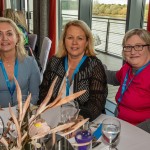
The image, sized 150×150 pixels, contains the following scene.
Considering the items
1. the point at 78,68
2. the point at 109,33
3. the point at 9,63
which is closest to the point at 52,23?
the point at 109,33

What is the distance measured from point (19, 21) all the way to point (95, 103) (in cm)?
285

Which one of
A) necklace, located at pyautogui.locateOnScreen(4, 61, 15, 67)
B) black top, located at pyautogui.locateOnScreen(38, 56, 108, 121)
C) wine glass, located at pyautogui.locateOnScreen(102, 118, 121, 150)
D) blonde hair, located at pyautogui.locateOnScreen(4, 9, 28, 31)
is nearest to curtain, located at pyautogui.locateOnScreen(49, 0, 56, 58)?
blonde hair, located at pyautogui.locateOnScreen(4, 9, 28, 31)

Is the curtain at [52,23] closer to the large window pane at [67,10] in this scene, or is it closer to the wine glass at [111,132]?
the large window pane at [67,10]

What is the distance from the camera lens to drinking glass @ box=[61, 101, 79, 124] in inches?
51.6

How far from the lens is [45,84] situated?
205cm

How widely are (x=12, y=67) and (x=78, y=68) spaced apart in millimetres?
614

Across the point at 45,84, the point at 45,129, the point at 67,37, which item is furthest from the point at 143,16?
the point at 45,129

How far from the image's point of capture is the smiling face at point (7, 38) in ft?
7.22

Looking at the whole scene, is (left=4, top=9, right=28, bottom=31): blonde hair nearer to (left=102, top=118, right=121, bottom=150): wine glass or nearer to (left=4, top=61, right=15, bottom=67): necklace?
(left=4, top=61, right=15, bottom=67): necklace

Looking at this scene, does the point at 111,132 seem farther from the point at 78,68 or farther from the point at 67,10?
the point at 67,10

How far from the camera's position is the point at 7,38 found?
2225mm

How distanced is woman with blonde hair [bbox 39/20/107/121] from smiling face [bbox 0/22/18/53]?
42 centimetres

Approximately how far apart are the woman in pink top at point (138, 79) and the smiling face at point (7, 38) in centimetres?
100

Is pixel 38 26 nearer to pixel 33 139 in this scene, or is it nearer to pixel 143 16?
pixel 143 16
